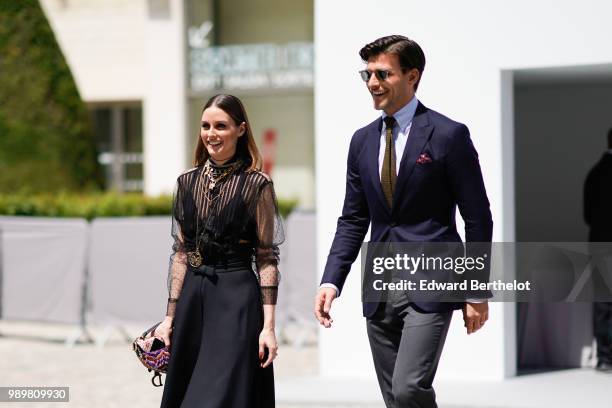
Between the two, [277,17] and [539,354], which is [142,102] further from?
[539,354]

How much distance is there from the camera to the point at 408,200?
4.67 m

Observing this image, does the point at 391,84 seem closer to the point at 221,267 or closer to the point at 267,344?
the point at 221,267

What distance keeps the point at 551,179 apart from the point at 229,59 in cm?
1394

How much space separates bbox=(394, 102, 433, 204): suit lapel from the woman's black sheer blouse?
0.58 metres

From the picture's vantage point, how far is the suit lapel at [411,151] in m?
4.67

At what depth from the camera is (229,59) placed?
2394cm

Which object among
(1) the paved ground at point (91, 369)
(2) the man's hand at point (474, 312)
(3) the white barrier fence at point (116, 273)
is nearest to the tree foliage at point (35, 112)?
(1) the paved ground at point (91, 369)

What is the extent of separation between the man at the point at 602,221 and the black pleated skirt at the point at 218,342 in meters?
4.50

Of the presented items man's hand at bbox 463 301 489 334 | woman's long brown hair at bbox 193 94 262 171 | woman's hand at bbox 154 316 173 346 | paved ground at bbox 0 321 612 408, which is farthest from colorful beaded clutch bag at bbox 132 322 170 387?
paved ground at bbox 0 321 612 408

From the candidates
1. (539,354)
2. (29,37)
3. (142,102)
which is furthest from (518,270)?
(142,102)

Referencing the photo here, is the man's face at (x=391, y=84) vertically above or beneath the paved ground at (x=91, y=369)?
above

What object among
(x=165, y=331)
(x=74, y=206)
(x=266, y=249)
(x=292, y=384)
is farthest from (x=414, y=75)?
(x=74, y=206)

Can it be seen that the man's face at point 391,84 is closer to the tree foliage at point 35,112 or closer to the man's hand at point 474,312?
the man's hand at point 474,312

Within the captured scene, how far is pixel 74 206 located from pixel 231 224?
10071mm
